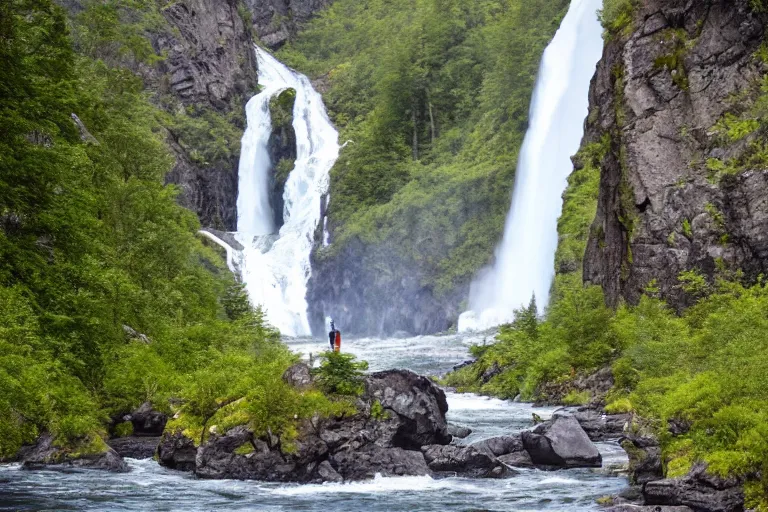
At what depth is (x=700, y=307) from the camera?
70.6 feet

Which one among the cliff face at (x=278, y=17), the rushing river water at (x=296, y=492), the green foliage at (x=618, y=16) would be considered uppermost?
the cliff face at (x=278, y=17)

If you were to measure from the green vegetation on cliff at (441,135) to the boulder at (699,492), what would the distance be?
38986mm

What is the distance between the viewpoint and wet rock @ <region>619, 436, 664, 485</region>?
13227 millimetres

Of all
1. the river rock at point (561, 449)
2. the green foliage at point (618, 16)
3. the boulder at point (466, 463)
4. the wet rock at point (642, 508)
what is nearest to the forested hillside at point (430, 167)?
the green foliage at point (618, 16)

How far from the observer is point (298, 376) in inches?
639

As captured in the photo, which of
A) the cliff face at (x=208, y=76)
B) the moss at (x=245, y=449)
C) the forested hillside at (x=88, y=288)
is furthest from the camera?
the cliff face at (x=208, y=76)

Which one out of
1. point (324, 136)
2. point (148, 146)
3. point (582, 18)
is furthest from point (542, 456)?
point (324, 136)

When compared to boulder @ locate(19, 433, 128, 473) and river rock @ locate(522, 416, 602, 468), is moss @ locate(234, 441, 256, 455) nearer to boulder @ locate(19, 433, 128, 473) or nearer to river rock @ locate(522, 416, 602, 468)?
boulder @ locate(19, 433, 128, 473)

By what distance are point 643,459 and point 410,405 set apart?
14.5 ft

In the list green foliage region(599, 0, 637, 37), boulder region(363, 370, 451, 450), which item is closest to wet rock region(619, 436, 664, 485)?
boulder region(363, 370, 451, 450)

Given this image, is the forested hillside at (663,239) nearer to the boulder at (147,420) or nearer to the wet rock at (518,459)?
the wet rock at (518,459)

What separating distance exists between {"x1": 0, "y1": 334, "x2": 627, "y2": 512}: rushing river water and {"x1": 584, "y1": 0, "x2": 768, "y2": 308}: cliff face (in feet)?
27.8

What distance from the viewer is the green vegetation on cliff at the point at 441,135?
53.1 meters

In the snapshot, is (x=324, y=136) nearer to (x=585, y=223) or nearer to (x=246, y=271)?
(x=246, y=271)
